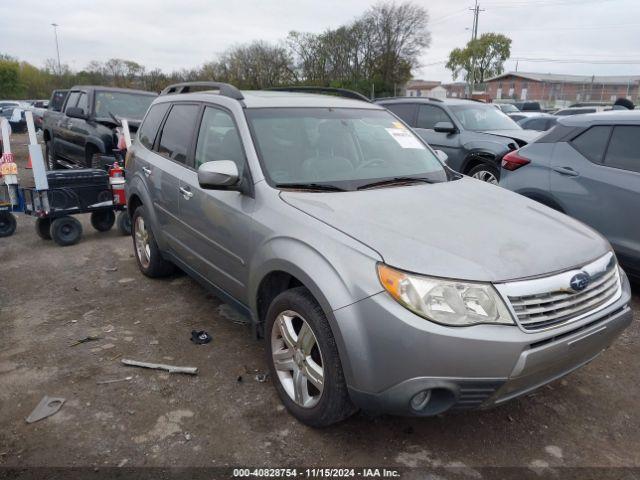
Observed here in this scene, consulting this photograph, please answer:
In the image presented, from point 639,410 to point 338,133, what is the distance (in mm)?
2564

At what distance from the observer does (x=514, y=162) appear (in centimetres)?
534

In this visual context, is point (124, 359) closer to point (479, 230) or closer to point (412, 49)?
point (479, 230)

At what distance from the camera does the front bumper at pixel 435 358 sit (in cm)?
212

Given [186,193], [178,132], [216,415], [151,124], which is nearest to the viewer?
[216,415]

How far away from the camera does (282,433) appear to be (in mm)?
2695

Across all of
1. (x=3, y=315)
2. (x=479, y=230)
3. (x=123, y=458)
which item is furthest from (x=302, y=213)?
(x=3, y=315)

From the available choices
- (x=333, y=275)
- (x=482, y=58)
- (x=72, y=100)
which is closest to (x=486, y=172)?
(x=333, y=275)

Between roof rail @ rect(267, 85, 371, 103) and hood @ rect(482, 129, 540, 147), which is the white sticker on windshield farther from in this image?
hood @ rect(482, 129, 540, 147)

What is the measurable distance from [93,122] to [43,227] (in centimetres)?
290

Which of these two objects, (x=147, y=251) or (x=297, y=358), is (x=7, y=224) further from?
(x=297, y=358)

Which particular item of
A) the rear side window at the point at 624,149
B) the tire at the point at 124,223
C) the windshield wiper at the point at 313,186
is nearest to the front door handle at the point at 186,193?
the windshield wiper at the point at 313,186

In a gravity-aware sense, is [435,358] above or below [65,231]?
above

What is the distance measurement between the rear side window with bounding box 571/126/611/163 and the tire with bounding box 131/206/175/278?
4120 mm

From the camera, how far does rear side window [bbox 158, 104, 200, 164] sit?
3.99m
